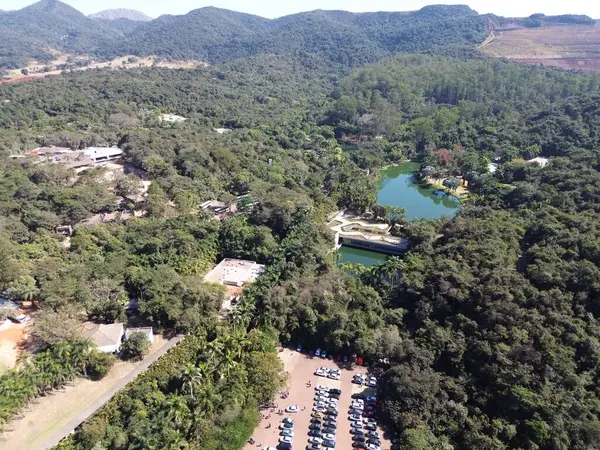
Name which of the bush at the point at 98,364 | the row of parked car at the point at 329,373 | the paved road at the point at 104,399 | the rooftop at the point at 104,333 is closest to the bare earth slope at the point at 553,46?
the row of parked car at the point at 329,373

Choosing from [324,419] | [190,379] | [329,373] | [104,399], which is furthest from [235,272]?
[324,419]

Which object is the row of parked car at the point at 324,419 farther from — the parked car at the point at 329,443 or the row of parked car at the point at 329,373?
the row of parked car at the point at 329,373

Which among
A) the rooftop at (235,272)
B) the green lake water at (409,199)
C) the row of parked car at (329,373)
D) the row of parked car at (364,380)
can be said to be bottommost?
the row of parked car at (364,380)

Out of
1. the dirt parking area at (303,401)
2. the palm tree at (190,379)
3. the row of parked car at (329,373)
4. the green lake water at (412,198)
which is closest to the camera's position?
the dirt parking area at (303,401)

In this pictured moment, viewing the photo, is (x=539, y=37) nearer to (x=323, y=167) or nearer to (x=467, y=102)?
(x=467, y=102)

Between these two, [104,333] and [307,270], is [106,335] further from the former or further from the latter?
[307,270]

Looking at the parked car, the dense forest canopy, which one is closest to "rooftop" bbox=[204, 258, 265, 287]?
the dense forest canopy
